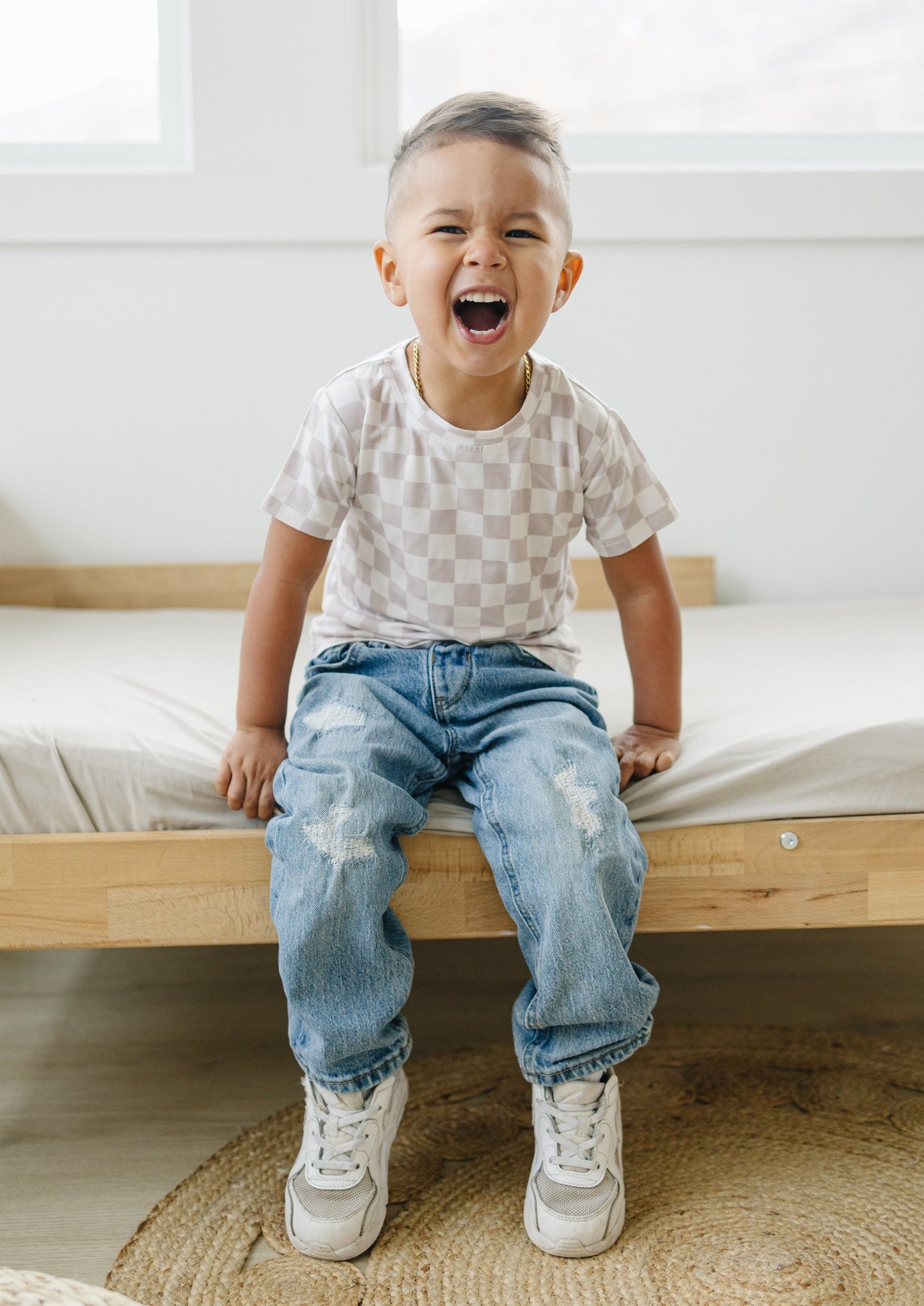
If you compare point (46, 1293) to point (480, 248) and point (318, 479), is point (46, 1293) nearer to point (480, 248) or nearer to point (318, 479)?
point (318, 479)

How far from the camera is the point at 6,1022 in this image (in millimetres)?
1174

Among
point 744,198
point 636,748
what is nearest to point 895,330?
point 744,198

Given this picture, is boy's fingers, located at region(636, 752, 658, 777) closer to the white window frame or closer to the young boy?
the young boy

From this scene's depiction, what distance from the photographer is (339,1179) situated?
2.64ft

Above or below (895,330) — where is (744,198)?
above

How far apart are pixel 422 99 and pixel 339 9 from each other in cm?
19

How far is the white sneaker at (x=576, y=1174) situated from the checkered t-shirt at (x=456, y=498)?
1.18 ft

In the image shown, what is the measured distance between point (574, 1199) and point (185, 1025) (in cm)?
51

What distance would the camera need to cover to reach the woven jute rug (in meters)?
0.78

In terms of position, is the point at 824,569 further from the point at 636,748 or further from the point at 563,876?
the point at 563,876

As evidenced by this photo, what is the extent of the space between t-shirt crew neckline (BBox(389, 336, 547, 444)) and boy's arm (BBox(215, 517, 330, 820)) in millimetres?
131

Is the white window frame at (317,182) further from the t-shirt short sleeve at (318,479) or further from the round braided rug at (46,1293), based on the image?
the round braided rug at (46,1293)

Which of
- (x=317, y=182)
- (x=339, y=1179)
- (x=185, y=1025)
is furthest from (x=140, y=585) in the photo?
(x=339, y=1179)

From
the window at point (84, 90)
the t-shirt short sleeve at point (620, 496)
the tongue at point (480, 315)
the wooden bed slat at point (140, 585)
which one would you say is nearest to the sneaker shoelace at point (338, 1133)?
the t-shirt short sleeve at point (620, 496)
